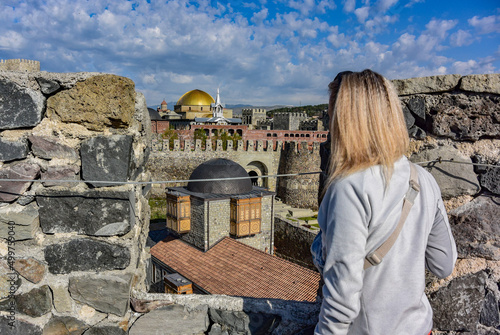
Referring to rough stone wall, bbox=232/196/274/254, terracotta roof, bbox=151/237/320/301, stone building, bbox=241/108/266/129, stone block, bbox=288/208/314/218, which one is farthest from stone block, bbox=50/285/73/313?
stone building, bbox=241/108/266/129

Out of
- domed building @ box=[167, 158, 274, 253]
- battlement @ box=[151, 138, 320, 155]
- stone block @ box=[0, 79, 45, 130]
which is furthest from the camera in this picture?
battlement @ box=[151, 138, 320, 155]

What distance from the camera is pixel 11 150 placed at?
66.7 inches

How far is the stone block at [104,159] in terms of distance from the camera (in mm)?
1783

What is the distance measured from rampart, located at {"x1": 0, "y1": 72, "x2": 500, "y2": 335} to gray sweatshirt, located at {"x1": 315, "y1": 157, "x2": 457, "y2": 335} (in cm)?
79

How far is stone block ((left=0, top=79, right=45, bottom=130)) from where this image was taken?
1.66 metres

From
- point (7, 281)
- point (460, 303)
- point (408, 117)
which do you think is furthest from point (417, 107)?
point (7, 281)

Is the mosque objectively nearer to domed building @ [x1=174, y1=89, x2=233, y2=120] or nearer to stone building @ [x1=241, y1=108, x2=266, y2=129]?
domed building @ [x1=174, y1=89, x2=233, y2=120]

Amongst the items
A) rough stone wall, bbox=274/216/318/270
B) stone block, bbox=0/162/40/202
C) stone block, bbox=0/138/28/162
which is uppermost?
stone block, bbox=0/138/28/162

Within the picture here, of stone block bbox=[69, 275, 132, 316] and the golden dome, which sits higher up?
the golden dome

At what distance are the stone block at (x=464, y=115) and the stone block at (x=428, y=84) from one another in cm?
5

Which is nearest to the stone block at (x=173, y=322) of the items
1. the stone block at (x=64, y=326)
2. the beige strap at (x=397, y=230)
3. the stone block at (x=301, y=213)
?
the stone block at (x=64, y=326)

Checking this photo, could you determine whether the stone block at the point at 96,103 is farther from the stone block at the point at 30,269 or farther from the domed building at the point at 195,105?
the domed building at the point at 195,105

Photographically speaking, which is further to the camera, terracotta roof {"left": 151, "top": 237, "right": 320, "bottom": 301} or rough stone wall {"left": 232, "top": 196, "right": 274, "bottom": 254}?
rough stone wall {"left": 232, "top": 196, "right": 274, "bottom": 254}

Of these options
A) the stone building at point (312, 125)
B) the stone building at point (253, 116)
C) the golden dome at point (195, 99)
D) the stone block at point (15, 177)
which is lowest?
the stone block at point (15, 177)
